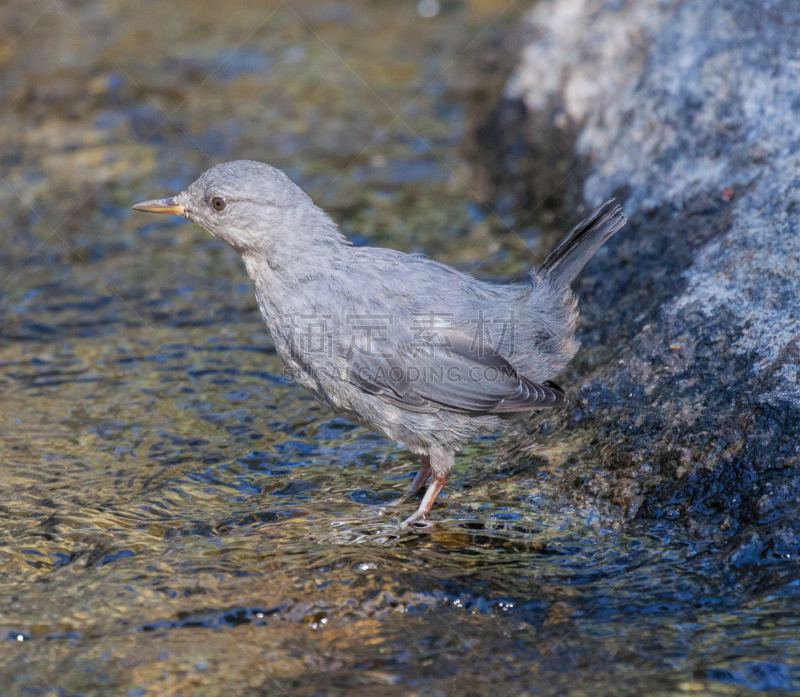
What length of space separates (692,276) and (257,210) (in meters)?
2.15

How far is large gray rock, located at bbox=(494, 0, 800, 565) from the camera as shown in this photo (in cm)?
374

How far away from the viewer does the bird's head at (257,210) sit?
14.0 feet

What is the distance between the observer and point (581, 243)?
4340 millimetres

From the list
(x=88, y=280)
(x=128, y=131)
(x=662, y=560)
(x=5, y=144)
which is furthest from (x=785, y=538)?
(x=5, y=144)

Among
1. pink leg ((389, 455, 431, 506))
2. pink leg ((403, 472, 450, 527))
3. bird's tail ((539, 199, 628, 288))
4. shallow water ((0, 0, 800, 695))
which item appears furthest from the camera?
pink leg ((389, 455, 431, 506))

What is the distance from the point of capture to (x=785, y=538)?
3379 millimetres

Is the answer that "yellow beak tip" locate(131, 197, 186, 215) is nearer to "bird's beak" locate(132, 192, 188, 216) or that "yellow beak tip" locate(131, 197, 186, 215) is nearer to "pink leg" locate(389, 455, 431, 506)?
"bird's beak" locate(132, 192, 188, 216)

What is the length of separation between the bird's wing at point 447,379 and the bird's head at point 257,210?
24.6 inches

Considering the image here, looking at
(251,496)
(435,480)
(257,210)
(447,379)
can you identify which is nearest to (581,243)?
(447,379)

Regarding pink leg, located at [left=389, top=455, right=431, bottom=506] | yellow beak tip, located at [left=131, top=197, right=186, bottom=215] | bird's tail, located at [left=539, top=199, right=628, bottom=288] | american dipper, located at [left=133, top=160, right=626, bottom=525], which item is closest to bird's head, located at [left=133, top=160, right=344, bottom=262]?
american dipper, located at [left=133, top=160, right=626, bottom=525]

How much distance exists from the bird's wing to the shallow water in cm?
37

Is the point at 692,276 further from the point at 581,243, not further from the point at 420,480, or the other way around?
the point at 420,480

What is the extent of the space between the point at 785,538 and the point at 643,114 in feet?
10.9

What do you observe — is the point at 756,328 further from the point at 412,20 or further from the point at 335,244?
the point at 412,20
